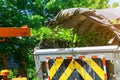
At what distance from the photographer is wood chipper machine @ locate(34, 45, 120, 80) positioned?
159 inches

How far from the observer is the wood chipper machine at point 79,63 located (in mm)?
4043

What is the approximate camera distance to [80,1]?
1764 centimetres

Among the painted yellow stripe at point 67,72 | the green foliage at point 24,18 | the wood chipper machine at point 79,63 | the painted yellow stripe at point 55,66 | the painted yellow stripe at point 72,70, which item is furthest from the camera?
the green foliage at point 24,18

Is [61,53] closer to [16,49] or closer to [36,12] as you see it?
[16,49]

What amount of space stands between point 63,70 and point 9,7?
900 cm

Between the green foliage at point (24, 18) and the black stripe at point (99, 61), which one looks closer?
the black stripe at point (99, 61)

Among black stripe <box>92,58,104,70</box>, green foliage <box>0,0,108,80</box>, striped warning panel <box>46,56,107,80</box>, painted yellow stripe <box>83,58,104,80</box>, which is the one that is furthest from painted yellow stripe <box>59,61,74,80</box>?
green foliage <box>0,0,108,80</box>

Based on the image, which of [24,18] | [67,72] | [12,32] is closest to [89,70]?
[67,72]

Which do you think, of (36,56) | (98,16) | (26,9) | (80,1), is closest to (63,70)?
(36,56)

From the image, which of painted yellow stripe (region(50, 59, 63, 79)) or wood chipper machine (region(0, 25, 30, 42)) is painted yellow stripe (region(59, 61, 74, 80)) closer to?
painted yellow stripe (region(50, 59, 63, 79))

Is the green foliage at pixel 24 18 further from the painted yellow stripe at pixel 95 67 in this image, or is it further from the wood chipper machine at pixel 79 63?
the painted yellow stripe at pixel 95 67

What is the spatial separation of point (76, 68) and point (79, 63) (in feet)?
0.26

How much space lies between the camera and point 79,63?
4.33m

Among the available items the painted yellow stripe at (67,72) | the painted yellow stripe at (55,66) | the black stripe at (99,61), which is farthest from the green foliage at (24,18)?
the black stripe at (99,61)
